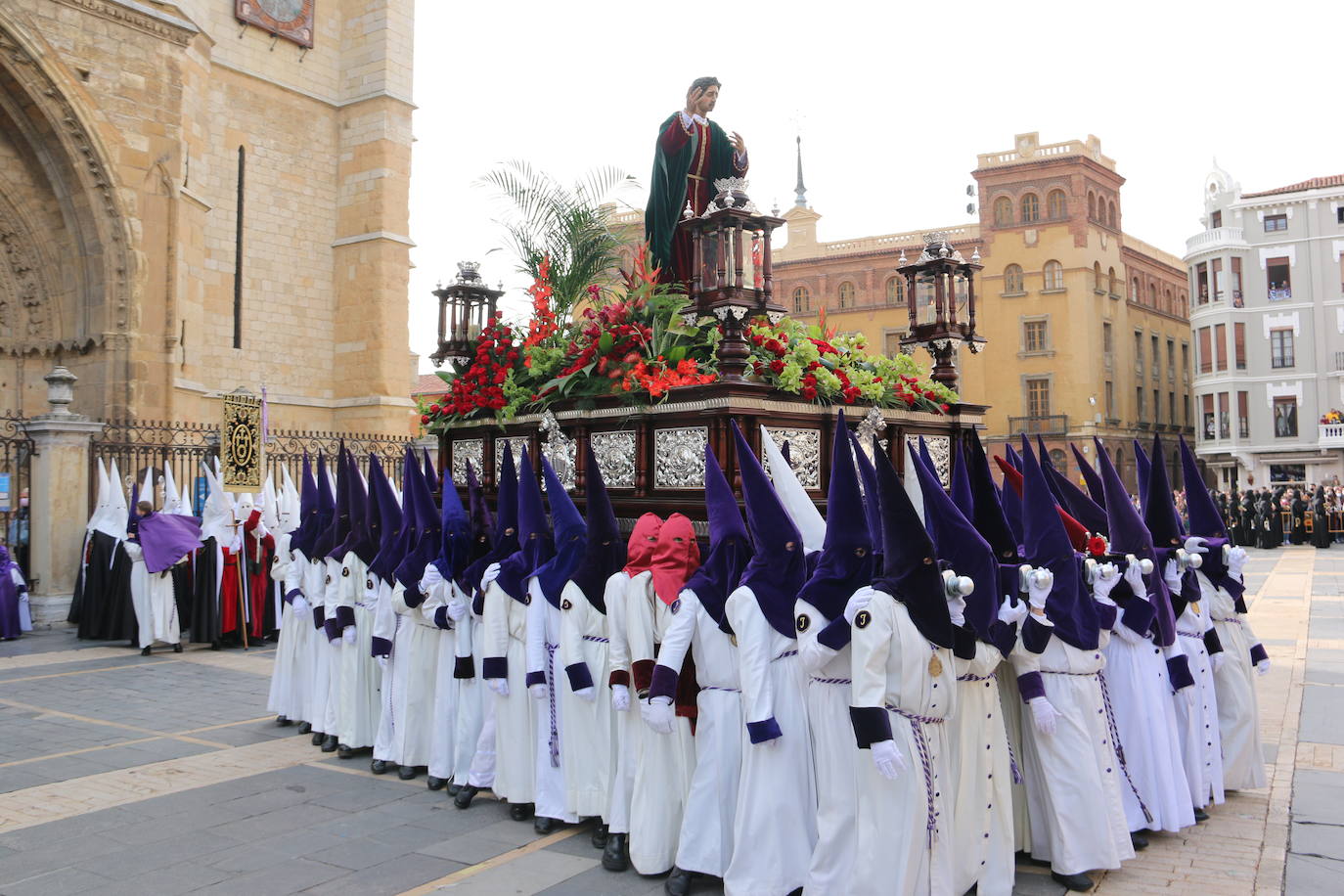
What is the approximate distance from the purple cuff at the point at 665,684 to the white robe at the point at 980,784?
1384 mm

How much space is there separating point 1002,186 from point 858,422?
42829 mm

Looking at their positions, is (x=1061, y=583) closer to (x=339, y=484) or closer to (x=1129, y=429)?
(x=339, y=484)

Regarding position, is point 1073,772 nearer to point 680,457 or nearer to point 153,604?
point 680,457

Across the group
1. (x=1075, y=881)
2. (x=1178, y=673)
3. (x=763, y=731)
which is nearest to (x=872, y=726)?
(x=763, y=731)

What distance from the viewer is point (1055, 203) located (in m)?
45.2

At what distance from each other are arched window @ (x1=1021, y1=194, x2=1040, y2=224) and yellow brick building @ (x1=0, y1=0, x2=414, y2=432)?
31.0 m

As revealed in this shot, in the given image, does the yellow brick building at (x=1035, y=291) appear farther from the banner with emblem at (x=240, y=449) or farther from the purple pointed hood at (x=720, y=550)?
the purple pointed hood at (x=720, y=550)

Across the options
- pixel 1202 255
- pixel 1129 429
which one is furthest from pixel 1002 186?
pixel 1129 429

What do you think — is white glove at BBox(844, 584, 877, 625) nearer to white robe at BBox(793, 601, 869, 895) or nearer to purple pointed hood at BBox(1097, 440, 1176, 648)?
white robe at BBox(793, 601, 869, 895)

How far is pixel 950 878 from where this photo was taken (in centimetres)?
454

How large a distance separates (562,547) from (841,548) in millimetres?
2108

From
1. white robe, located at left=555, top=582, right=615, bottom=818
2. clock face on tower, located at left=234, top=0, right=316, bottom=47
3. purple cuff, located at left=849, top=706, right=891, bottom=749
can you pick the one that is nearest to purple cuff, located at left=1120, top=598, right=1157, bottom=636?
purple cuff, located at left=849, top=706, right=891, bottom=749

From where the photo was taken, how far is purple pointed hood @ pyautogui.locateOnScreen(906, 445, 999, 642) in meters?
4.75

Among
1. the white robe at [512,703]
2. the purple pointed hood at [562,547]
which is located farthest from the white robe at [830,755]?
the white robe at [512,703]
